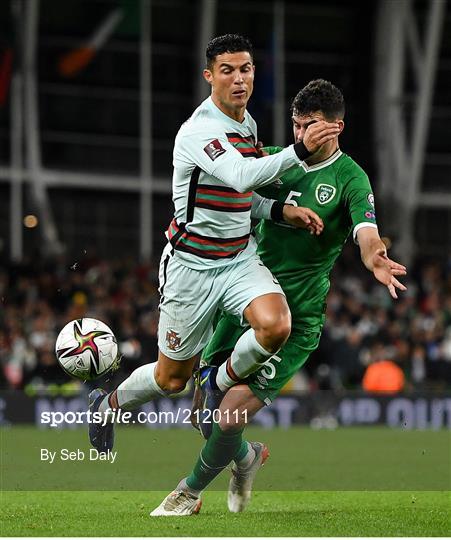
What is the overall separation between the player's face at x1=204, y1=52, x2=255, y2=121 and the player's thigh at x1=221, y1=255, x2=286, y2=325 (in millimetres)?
1030

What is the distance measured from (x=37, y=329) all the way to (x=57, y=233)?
367 inches

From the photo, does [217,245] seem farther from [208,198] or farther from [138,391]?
[138,391]

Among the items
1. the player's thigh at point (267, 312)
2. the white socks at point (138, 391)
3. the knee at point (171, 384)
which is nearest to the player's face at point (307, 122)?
the player's thigh at point (267, 312)

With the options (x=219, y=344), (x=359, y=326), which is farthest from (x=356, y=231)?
(x=359, y=326)

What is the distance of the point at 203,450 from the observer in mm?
8422

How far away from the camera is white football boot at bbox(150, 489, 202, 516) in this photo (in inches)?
328

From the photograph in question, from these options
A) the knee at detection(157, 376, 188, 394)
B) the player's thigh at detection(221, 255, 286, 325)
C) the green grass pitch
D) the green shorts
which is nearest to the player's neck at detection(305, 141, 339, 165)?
the player's thigh at detection(221, 255, 286, 325)

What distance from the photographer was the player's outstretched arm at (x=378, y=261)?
7.54 metres

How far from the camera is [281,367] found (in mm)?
8531

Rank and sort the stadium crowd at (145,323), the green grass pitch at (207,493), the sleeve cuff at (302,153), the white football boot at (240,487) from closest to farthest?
the green grass pitch at (207,493) < the sleeve cuff at (302,153) < the white football boot at (240,487) < the stadium crowd at (145,323)

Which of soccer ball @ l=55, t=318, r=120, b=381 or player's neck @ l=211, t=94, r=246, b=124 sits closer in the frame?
player's neck @ l=211, t=94, r=246, b=124

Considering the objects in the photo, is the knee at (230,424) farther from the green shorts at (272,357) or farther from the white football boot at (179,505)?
the white football boot at (179,505)

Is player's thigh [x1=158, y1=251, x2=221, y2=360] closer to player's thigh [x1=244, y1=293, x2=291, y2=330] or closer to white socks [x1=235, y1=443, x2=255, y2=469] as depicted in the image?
player's thigh [x1=244, y1=293, x2=291, y2=330]

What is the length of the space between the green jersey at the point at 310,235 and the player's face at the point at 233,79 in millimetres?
623
